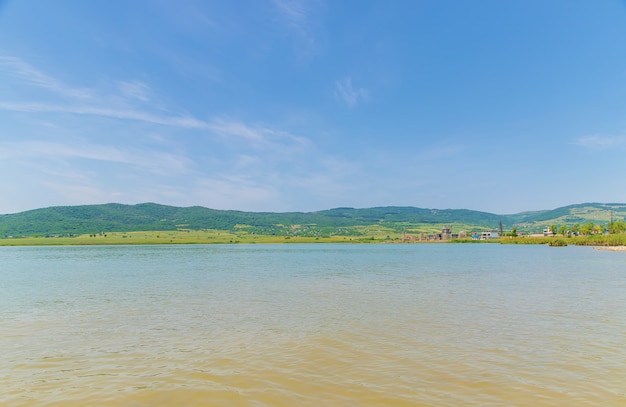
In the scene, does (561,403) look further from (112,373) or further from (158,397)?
(112,373)

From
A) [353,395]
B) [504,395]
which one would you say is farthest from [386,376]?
[504,395]

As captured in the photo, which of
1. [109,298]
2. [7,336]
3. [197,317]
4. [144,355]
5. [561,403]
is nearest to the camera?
[561,403]

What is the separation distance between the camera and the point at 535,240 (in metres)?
168

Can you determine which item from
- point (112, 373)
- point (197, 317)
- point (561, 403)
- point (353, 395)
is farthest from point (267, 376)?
point (197, 317)

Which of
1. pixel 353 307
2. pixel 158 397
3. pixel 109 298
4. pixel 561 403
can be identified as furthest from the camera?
pixel 109 298

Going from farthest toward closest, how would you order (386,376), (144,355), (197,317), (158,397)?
1. (197,317)
2. (144,355)
3. (386,376)
4. (158,397)

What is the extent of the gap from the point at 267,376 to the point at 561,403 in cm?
715

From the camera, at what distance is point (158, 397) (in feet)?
31.0

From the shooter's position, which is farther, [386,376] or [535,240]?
[535,240]

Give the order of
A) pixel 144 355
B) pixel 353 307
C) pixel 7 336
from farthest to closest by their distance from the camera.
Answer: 1. pixel 353 307
2. pixel 7 336
3. pixel 144 355

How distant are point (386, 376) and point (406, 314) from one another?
9.32 m

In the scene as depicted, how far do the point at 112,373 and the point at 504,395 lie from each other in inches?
410

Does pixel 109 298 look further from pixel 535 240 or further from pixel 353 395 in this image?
pixel 535 240

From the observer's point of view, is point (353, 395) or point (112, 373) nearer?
point (353, 395)
